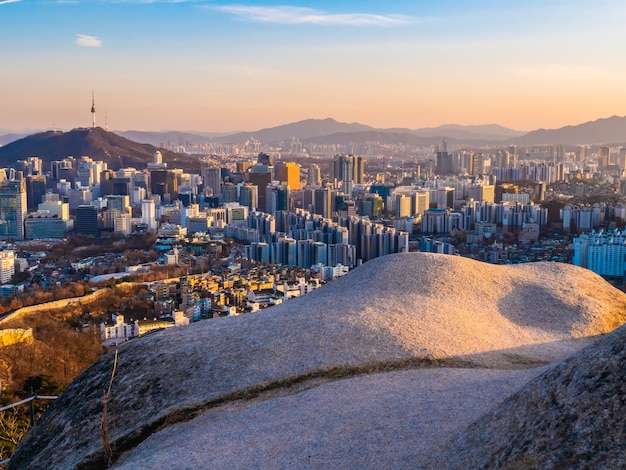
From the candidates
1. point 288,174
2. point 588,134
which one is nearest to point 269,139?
point 588,134

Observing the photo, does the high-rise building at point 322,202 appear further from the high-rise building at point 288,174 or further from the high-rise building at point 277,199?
the high-rise building at point 288,174

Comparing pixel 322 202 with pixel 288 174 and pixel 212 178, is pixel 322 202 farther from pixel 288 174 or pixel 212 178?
pixel 288 174

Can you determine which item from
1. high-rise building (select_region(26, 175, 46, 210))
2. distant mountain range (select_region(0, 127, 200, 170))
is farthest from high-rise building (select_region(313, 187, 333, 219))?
distant mountain range (select_region(0, 127, 200, 170))

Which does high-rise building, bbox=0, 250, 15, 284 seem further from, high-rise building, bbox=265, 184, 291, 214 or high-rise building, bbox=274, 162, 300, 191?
high-rise building, bbox=274, 162, 300, 191

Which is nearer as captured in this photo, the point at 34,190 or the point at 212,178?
the point at 34,190

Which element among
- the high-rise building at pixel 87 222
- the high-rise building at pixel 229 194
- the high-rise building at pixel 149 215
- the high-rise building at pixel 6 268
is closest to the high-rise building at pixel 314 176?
the high-rise building at pixel 229 194

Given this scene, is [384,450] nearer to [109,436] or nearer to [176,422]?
[176,422]

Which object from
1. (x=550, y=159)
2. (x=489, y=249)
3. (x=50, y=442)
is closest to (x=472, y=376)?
(x=50, y=442)
